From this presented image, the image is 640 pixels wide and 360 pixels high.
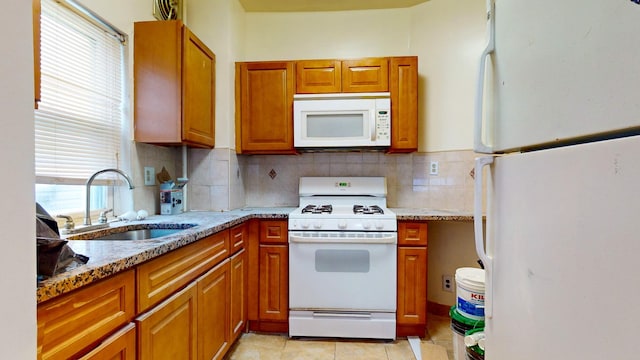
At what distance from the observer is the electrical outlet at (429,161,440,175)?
2.58 m

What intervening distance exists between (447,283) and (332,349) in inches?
45.2

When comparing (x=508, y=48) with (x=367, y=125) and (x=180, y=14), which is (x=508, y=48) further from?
(x=180, y=14)

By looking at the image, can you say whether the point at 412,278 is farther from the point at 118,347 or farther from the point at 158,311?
the point at 118,347

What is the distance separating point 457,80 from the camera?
2496mm

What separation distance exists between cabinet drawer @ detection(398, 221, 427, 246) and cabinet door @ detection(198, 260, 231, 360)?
119 cm

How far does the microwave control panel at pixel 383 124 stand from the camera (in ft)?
7.65

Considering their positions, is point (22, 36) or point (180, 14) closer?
point (22, 36)

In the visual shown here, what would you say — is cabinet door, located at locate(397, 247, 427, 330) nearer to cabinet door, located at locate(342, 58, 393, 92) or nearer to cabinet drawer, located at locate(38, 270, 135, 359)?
cabinet door, located at locate(342, 58, 393, 92)

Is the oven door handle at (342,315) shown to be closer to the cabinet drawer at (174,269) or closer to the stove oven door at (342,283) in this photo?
the stove oven door at (342,283)

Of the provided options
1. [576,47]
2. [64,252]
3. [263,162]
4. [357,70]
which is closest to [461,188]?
[357,70]

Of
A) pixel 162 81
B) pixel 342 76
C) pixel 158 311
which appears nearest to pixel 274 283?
pixel 158 311

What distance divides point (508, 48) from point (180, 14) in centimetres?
241

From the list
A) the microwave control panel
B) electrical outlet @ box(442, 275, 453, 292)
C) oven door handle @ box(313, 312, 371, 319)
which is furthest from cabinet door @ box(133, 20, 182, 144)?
electrical outlet @ box(442, 275, 453, 292)

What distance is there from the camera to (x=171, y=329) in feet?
4.12
